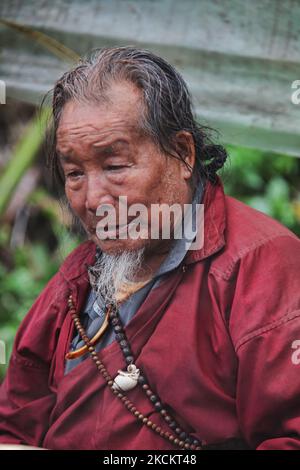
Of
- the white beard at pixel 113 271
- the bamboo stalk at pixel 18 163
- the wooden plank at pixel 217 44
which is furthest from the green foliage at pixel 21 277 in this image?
the white beard at pixel 113 271

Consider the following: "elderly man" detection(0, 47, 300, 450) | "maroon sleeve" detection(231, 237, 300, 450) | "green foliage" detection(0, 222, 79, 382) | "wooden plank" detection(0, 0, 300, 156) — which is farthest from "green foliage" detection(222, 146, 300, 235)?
"maroon sleeve" detection(231, 237, 300, 450)

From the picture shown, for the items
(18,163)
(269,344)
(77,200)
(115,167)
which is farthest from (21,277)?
(269,344)

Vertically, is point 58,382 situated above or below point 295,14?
below

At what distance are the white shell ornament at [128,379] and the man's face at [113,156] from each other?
382 mm

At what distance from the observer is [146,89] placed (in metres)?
1.76

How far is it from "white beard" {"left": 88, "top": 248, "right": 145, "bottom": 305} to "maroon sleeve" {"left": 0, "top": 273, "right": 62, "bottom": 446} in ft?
0.46

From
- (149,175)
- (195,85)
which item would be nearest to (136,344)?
(149,175)

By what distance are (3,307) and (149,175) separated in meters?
2.02

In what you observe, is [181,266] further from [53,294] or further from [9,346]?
[9,346]

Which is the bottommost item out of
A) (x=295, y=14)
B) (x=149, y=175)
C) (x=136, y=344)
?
(x=136, y=344)

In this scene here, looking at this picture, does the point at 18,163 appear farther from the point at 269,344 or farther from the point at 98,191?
the point at 269,344

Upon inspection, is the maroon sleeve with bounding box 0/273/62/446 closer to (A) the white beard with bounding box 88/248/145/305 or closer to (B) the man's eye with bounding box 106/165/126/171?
(A) the white beard with bounding box 88/248/145/305

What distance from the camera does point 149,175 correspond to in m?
1.77

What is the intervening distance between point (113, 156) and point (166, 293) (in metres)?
0.37
